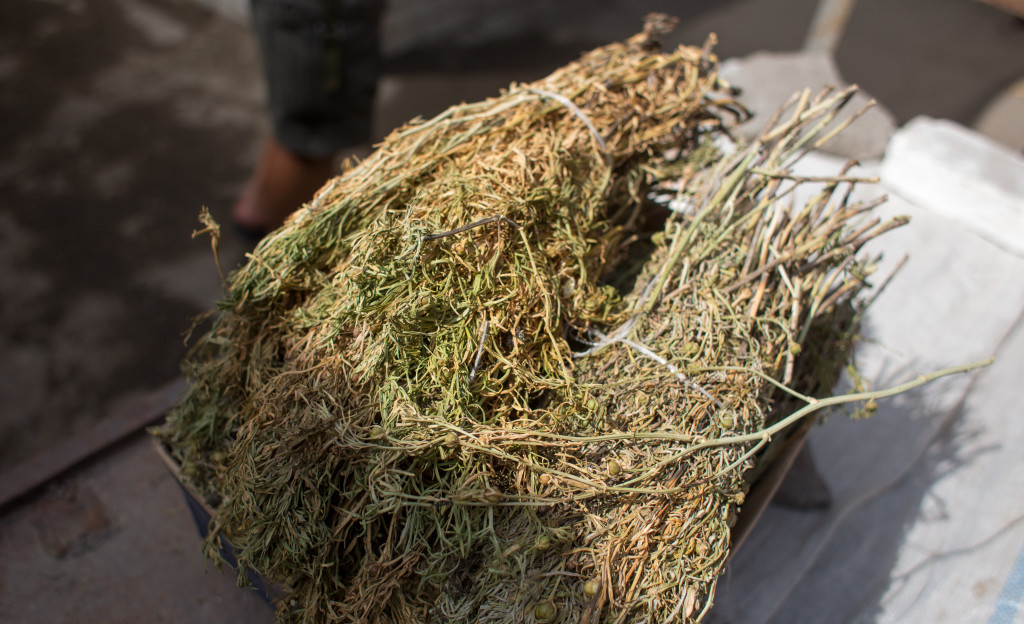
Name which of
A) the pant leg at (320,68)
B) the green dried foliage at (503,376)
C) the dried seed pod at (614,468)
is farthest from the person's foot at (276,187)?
the dried seed pod at (614,468)

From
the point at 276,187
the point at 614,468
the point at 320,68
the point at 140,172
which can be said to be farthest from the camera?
the point at 140,172

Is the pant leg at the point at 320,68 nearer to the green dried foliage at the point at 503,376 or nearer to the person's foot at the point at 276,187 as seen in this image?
the person's foot at the point at 276,187

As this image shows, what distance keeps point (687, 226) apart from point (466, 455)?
50cm

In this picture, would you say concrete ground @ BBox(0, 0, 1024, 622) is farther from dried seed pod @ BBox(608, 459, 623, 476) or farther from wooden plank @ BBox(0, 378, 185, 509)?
dried seed pod @ BBox(608, 459, 623, 476)

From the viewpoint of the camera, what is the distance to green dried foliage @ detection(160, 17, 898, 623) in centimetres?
75

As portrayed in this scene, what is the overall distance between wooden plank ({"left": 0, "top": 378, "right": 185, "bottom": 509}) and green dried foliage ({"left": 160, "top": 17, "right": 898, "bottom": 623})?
17.3 inches

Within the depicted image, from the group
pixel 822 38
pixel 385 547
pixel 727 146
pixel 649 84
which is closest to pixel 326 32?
pixel 649 84

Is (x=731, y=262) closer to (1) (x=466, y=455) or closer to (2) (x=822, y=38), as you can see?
(1) (x=466, y=455)

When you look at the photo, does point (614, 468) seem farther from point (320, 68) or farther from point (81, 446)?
point (320, 68)

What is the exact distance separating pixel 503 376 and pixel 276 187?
5.18ft

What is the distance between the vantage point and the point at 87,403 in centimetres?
172

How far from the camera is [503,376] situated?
823 mm

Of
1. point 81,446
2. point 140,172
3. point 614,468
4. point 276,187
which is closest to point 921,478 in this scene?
point 614,468

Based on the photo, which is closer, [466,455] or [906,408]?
[466,455]
